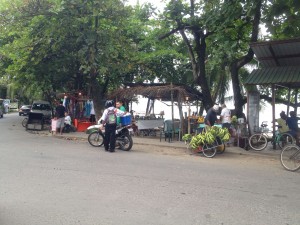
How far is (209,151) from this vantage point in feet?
38.8

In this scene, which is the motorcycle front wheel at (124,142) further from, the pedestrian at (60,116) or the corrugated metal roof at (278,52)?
the pedestrian at (60,116)

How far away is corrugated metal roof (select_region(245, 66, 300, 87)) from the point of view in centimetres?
1212

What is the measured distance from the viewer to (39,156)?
1014cm

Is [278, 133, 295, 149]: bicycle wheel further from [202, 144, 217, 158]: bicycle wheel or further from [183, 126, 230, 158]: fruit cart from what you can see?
[202, 144, 217, 158]: bicycle wheel

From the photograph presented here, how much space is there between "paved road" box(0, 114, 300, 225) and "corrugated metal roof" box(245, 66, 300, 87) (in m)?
3.30

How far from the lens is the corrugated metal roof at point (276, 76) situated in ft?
39.8

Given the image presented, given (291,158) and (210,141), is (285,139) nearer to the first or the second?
(210,141)

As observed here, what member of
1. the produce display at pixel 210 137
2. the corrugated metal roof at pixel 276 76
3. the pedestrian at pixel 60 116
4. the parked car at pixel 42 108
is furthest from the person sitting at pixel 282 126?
the parked car at pixel 42 108

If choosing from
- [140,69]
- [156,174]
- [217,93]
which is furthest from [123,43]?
[156,174]

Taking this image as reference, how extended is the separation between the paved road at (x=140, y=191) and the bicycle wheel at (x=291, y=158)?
0.30 m

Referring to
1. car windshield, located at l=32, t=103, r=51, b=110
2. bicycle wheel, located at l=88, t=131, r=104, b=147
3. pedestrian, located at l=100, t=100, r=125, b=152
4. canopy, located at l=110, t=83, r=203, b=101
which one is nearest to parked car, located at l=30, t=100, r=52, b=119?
car windshield, located at l=32, t=103, r=51, b=110

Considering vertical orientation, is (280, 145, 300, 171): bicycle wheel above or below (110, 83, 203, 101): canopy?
below

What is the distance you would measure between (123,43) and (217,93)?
851 centimetres

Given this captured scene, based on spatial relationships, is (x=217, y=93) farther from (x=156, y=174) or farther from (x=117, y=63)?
(x=156, y=174)
